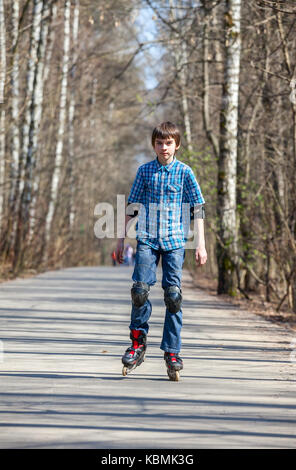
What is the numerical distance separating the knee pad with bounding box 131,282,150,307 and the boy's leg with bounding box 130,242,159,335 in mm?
39

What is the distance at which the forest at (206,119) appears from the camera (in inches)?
600

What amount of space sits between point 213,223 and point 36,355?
10.0 m

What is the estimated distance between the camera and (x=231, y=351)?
823 centimetres

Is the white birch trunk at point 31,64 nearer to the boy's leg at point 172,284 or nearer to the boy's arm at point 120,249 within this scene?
the boy's arm at point 120,249

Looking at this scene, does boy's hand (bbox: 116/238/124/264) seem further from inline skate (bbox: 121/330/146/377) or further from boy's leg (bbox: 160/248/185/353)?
inline skate (bbox: 121/330/146/377)

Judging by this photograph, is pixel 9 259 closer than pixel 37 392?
No

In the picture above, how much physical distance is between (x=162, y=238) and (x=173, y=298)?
454 mm

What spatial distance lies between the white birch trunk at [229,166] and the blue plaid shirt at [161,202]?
9630 millimetres

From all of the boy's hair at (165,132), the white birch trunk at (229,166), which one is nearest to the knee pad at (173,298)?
the boy's hair at (165,132)

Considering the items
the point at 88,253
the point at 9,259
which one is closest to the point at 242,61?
the point at 9,259

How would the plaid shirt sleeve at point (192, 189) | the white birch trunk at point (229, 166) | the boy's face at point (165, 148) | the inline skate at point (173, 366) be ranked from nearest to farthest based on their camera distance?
1. the inline skate at point (173, 366)
2. the boy's face at point (165, 148)
3. the plaid shirt sleeve at point (192, 189)
4. the white birch trunk at point (229, 166)

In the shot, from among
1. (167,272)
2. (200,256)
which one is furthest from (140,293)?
(200,256)
